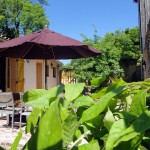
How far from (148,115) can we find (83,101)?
21 centimetres

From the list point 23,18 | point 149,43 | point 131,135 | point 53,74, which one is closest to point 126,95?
point 131,135

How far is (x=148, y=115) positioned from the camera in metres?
0.55

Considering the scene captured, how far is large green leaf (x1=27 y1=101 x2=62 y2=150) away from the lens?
41 centimetres

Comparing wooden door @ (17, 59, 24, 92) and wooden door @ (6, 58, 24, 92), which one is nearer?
wooden door @ (6, 58, 24, 92)

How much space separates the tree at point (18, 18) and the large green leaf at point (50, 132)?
31.1 m

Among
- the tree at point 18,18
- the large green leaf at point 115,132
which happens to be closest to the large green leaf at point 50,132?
the large green leaf at point 115,132

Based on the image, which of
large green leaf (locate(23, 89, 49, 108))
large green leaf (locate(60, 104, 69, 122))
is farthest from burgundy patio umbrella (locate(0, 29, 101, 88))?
large green leaf (locate(60, 104, 69, 122))

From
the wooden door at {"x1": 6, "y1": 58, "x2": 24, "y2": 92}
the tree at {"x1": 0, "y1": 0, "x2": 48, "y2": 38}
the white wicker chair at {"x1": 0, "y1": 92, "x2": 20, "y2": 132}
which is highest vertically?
the tree at {"x1": 0, "y1": 0, "x2": 48, "y2": 38}

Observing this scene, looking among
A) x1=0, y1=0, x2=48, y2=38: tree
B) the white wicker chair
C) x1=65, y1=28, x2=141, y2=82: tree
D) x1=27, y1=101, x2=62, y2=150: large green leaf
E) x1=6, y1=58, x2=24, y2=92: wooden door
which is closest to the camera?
x1=27, y1=101, x2=62, y2=150: large green leaf

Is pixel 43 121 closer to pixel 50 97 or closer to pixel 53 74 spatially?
pixel 50 97

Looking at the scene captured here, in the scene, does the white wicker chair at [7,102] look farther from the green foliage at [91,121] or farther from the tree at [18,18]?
the tree at [18,18]

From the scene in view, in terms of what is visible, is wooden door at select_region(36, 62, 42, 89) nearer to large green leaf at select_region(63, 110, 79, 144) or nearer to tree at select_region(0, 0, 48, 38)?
tree at select_region(0, 0, 48, 38)

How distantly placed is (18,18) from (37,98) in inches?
1263

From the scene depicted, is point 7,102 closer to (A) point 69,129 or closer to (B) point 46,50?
(B) point 46,50
